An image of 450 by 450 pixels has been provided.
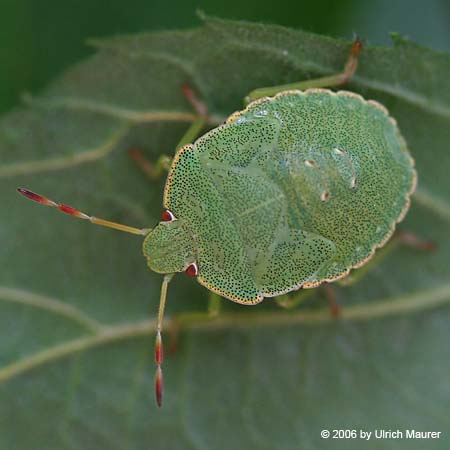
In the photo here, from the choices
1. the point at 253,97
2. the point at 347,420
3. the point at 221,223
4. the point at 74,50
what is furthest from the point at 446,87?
the point at 74,50

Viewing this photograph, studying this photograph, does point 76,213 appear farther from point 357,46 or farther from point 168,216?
point 357,46

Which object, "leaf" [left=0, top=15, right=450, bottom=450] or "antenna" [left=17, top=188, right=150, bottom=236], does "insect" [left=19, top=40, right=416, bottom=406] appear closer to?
"antenna" [left=17, top=188, right=150, bottom=236]

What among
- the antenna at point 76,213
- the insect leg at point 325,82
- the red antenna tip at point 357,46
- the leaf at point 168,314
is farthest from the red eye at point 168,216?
the red antenna tip at point 357,46

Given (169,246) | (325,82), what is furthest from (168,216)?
(325,82)

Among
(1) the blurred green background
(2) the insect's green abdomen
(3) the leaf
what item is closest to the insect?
(2) the insect's green abdomen

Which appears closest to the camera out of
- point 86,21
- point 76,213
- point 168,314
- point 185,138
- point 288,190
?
point 288,190

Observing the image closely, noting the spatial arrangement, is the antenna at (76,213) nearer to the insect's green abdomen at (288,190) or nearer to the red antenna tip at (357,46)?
the insect's green abdomen at (288,190)
